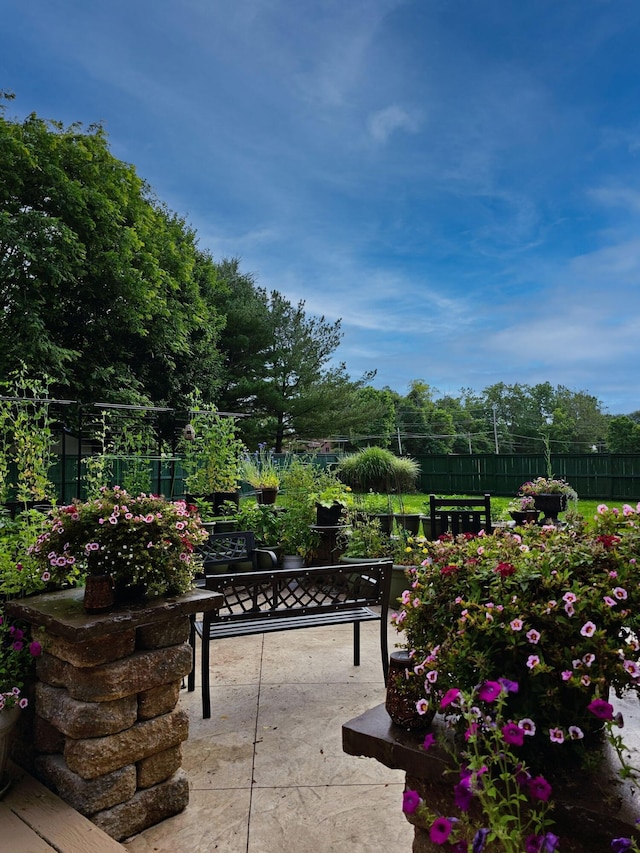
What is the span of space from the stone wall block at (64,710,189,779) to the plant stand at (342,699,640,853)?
0.81 metres

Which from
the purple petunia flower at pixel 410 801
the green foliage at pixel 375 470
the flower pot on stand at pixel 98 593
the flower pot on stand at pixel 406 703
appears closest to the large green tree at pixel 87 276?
the green foliage at pixel 375 470

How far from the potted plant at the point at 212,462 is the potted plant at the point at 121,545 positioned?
398 centimetres

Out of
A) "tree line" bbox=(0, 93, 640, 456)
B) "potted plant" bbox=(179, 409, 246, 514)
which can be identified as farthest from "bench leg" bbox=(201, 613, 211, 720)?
"tree line" bbox=(0, 93, 640, 456)

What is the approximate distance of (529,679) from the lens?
1.01m

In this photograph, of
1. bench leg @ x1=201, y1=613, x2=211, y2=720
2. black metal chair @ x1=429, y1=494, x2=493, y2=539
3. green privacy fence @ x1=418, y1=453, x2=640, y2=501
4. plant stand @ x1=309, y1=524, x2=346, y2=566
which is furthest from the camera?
green privacy fence @ x1=418, y1=453, x2=640, y2=501

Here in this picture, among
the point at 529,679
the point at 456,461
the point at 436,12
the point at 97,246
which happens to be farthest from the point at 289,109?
the point at 456,461

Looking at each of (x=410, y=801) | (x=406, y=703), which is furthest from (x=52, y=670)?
(x=410, y=801)

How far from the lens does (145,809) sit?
5.71 feet

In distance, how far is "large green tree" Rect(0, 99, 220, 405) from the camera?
11.1 m

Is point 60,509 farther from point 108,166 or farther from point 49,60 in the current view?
point 108,166

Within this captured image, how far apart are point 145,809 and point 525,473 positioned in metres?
14.1

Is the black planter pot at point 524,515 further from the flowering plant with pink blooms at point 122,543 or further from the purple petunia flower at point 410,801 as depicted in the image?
the purple petunia flower at point 410,801

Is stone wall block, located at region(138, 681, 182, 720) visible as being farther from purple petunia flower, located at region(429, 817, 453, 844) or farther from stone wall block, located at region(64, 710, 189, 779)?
purple petunia flower, located at region(429, 817, 453, 844)

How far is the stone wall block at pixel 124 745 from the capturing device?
63.8 inches
